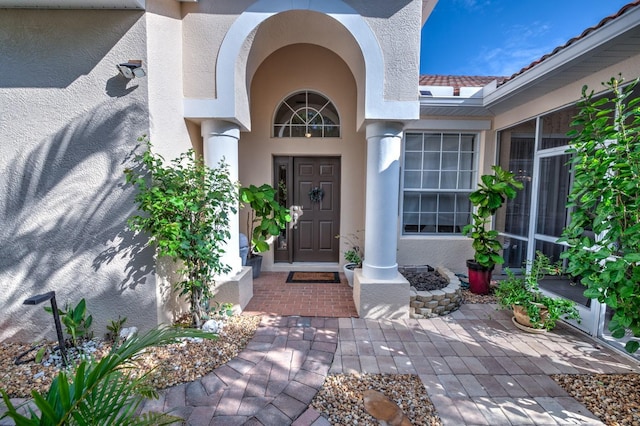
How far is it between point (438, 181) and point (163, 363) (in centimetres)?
509

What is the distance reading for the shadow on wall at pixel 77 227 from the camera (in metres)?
2.91

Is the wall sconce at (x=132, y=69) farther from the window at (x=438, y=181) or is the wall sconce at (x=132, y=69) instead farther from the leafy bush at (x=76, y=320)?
the window at (x=438, y=181)

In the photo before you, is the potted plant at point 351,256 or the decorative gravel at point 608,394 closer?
the decorative gravel at point 608,394

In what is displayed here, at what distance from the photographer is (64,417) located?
109cm

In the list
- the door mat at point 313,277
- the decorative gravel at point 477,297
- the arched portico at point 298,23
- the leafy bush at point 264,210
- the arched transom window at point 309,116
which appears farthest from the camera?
the arched transom window at point 309,116

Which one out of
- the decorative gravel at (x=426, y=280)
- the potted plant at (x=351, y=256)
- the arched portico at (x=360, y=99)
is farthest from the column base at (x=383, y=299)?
the potted plant at (x=351, y=256)

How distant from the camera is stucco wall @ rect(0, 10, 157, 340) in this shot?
2.87 meters

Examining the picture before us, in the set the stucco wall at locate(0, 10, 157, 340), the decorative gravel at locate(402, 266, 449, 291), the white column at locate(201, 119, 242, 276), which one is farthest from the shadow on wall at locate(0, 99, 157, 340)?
the decorative gravel at locate(402, 266, 449, 291)

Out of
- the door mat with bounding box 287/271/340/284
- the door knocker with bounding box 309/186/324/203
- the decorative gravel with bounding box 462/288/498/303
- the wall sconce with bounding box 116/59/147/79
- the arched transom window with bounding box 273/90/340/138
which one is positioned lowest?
the decorative gravel with bounding box 462/288/498/303

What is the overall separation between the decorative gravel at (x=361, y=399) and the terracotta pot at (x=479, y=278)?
2.52m

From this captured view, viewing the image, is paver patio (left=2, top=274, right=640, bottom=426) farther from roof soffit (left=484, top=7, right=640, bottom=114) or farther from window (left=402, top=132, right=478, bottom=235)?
roof soffit (left=484, top=7, right=640, bottom=114)

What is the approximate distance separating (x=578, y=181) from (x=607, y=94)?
171 centimetres

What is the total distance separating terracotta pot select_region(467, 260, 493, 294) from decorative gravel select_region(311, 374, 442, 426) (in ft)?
8.27

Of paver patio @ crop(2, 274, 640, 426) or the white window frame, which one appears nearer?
paver patio @ crop(2, 274, 640, 426)
